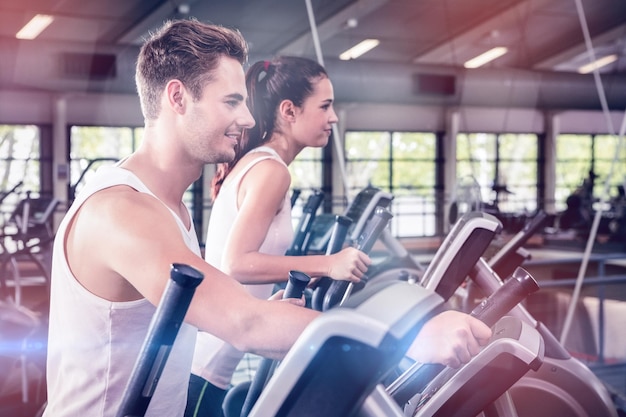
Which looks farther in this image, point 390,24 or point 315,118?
point 390,24

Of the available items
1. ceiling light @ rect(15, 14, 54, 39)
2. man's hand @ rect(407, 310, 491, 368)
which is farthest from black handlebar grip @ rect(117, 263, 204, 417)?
ceiling light @ rect(15, 14, 54, 39)

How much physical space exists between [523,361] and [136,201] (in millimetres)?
562

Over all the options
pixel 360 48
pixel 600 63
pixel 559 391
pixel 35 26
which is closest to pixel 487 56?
pixel 600 63

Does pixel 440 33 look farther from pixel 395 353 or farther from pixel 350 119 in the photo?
pixel 395 353

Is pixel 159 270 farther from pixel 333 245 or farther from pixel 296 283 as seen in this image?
pixel 333 245

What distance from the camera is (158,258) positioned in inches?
35.0

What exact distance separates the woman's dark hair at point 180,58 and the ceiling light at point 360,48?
1092cm

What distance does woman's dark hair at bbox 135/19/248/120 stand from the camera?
3.60ft

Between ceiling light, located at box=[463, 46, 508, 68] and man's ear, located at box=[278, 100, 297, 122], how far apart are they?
11.8 metres

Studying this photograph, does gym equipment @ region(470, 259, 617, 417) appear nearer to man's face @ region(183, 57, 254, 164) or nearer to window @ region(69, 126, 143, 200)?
man's face @ region(183, 57, 254, 164)

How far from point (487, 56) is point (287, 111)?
12156 mm

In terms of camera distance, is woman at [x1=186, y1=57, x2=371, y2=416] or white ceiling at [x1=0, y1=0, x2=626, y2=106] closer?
woman at [x1=186, y1=57, x2=371, y2=416]

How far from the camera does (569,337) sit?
18.0 ft

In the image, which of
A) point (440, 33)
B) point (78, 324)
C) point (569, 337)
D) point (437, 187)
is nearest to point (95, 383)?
point (78, 324)
